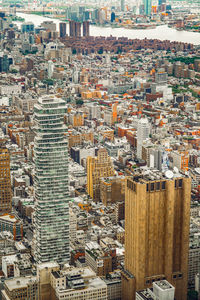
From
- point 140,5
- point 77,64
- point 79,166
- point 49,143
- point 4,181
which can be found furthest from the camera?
point 140,5

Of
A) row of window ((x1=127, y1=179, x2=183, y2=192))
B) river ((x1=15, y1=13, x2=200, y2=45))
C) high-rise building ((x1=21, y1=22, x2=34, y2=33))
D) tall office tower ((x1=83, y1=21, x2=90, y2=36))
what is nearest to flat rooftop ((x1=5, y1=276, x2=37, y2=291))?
row of window ((x1=127, y1=179, x2=183, y2=192))

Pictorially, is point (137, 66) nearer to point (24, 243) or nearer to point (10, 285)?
point (24, 243)

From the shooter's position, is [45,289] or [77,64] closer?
[45,289]

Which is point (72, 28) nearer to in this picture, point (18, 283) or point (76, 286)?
point (18, 283)

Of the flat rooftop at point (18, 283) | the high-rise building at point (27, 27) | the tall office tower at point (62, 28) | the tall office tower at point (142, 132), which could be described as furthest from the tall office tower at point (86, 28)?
the flat rooftop at point (18, 283)

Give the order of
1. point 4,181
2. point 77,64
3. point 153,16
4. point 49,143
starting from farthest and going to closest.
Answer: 1. point 153,16
2. point 77,64
3. point 4,181
4. point 49,143

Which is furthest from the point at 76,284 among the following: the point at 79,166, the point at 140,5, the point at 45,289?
the point at 140,5

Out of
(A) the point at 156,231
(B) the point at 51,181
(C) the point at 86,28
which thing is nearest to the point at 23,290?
(A) the point at 156,231
